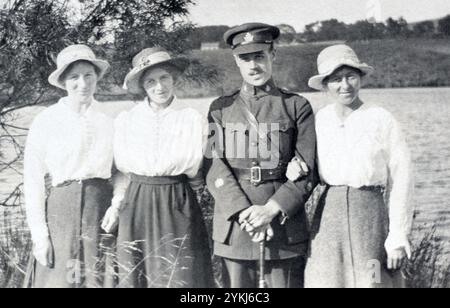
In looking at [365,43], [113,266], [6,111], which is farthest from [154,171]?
[365,43]

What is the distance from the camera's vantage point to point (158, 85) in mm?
3586

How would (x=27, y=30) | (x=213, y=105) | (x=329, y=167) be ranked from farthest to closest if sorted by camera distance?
(x=27, y=30) → (x=213, y=105) → (x=329, y=167)

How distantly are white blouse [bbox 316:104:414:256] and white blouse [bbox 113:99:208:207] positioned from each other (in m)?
0.76

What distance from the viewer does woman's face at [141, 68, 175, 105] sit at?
3.57m

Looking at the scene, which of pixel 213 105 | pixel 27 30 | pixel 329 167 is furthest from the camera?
pixel 27 30

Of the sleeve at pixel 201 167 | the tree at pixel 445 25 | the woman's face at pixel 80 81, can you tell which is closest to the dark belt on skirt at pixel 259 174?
the sleeve at pixel 201 167

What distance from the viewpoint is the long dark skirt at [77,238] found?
11.8 feet

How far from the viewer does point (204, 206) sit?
381 centimetres

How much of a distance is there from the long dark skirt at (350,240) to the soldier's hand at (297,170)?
0.19 metres

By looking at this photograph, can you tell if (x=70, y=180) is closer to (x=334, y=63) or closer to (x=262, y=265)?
(x=262, y=265)

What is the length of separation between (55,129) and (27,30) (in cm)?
77

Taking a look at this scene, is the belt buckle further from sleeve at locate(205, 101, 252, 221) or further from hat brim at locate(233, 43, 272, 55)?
hat brim at locate(233, 43, 272, 55)

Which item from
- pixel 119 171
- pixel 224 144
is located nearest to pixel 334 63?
pixel 224 144
